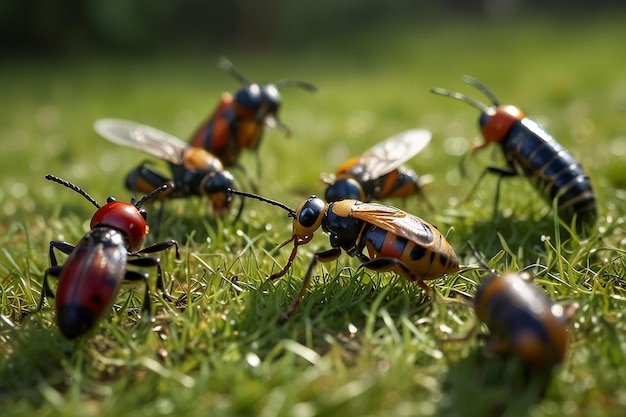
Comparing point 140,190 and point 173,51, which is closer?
point 140,190

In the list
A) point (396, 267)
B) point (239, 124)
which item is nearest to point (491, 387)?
point (396, 267)

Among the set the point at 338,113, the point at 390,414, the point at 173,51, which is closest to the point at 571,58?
the point at 338,113

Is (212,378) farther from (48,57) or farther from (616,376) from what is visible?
(48,57)

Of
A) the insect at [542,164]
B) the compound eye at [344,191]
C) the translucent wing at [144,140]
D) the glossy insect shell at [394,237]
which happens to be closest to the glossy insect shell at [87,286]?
the glossy insect shell at [394,237]

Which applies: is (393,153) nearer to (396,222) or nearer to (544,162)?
(544,162)

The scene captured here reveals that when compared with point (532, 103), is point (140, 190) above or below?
below

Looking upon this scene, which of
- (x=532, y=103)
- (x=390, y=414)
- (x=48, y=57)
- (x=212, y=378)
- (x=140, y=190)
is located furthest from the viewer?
(x=48, y=57)
